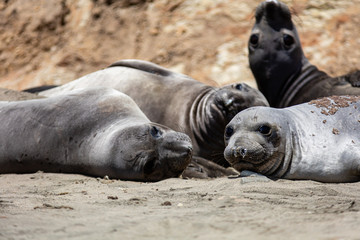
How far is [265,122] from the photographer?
4.02 meters

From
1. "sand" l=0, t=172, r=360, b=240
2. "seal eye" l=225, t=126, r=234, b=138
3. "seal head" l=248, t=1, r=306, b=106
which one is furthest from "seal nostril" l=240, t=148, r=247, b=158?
"seal head" l=248, t=1, r=306, b=106

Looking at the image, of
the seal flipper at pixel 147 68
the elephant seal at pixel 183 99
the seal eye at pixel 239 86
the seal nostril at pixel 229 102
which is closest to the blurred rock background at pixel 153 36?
the seal flipper at pixel 147 68

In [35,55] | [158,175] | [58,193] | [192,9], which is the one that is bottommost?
[35,55]

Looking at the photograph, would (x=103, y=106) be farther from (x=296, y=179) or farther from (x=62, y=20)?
(x=62, y=20)

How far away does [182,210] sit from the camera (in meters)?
2.70

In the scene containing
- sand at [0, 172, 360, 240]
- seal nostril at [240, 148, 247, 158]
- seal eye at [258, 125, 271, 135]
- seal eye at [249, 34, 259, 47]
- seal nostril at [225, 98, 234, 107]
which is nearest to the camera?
sand at [0, 172, 360, 240]

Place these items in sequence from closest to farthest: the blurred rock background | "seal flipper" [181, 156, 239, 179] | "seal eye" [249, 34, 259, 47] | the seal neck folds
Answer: "seal flipper" [181, 156, 239, 179] → the seal neck folds → "seal eye" [249, 34, 259, 47] → the blurred rock background

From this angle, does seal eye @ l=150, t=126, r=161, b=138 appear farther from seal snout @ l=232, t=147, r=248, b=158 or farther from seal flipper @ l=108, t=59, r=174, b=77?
seal flipper @ l=108, t=59, r=174, b=77

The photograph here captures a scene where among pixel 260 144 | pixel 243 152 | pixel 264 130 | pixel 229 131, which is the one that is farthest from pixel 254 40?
pixel 243 152

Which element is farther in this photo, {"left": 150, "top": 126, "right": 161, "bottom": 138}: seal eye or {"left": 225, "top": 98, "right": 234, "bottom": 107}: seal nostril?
{"left": 225, "top": 98, "right": 234, "bottom": 107}: seal nostril

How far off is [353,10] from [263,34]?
2.68 meters

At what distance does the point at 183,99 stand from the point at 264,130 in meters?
2.08

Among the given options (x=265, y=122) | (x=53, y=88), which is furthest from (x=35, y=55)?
(x=265, y=122)

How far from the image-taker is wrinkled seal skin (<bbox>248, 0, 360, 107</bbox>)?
21.0ft
